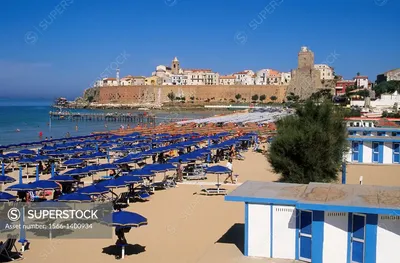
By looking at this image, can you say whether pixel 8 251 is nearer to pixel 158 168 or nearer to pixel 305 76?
pixel 158 168

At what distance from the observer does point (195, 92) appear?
120250 mm

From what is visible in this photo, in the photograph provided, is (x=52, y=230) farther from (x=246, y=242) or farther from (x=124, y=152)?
(x=124, y=152)

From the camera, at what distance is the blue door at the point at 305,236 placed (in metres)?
7.39

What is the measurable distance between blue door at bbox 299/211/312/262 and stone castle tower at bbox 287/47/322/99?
97982 millimetres

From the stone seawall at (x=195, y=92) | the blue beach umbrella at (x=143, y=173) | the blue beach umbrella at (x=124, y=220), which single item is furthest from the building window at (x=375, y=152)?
the stone seawall at (x=195, y=92)

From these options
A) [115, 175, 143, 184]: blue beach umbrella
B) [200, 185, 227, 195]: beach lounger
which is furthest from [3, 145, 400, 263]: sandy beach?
[115, 175, 143, 184]: blue beach umbrella

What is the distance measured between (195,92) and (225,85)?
7.90 meters

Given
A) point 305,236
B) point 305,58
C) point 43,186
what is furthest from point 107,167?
point 305,58

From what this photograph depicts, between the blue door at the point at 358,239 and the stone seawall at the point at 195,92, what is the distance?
348 ft

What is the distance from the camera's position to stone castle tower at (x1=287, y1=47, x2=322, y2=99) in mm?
103725

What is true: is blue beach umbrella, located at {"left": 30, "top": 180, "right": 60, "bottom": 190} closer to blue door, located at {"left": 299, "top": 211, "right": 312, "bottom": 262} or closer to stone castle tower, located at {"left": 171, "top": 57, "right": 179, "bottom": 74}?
blue door, located at {"left": 299, "top": 211, "right": 312, "bottom": 262}

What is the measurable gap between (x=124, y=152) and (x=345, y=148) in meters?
12.5

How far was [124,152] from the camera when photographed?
2381 cm

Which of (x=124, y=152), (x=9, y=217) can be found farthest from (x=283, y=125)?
(x=124, y=152)
